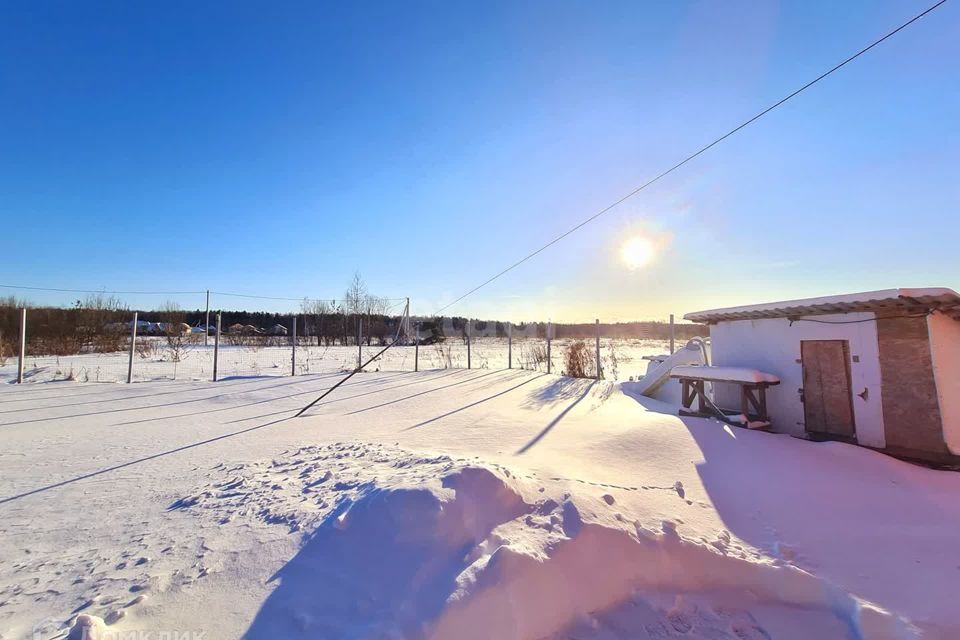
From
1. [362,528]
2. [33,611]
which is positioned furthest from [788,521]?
[33,611]

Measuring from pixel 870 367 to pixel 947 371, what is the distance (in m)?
0.72

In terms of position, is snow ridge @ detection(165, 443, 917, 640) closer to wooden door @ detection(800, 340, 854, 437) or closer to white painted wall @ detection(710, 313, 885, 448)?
white painted wall @ detection(710, 313, 885, 448)

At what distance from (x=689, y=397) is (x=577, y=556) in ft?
21.3

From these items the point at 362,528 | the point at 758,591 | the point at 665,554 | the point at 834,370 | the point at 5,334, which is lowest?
the point at 758,591

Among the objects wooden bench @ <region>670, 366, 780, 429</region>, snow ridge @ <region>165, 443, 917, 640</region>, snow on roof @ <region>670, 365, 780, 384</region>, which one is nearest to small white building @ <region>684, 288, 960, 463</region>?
wooden bench @ <region>670, 366, 780, 429</region>

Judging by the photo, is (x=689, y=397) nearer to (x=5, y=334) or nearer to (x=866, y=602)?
(x=866, y=602)

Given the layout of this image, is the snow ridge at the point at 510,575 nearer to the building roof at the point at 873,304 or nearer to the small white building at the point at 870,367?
the small white building at the point at 870,367

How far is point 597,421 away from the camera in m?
6.40

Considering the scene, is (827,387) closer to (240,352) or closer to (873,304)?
(873,304)

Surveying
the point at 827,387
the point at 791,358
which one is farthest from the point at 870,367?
the point at 791,358

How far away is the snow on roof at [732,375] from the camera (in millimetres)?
6441

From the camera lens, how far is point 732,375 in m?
6.68

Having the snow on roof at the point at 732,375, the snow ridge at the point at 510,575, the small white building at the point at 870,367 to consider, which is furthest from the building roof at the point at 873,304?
the snow ridge at the point at 510,575

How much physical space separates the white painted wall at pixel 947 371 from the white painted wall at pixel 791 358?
0.54 meters
